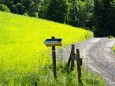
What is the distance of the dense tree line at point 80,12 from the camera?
8212cm

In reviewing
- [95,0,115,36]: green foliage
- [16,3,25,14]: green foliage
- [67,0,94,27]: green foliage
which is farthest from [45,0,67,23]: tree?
[16,3,25,14]: green foliage

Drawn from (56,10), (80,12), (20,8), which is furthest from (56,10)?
(20,8)

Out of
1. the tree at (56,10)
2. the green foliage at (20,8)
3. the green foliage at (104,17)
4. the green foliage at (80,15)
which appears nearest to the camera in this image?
the green foliage at (104,17)

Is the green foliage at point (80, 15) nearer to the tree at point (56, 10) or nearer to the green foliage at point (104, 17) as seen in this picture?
the tree at point (56, 10)

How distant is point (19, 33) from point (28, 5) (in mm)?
82391

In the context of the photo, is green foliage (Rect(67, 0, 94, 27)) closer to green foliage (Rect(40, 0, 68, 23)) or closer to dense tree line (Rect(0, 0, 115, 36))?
dense tree line (Rect(0, 0, 115, 36))

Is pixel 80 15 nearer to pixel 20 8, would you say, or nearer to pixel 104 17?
pixel 104 17

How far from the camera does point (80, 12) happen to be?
99.0m

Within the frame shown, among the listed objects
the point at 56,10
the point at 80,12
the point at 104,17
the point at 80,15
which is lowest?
the point at 80,15

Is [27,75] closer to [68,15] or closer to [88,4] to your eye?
[68,15]

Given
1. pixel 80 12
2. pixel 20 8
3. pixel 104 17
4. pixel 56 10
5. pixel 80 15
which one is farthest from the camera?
pixel 20 8

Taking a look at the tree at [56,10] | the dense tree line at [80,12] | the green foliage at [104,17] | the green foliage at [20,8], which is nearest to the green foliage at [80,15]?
the dense tree line at [80,12]

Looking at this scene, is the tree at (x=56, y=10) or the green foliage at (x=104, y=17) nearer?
the green foliage at (x=104, y=17)

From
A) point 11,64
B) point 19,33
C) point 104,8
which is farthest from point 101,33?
point 11,64
